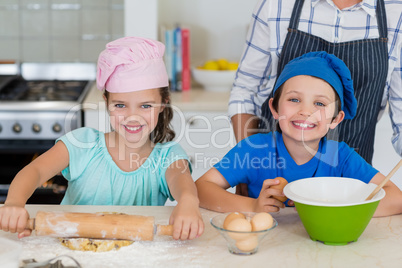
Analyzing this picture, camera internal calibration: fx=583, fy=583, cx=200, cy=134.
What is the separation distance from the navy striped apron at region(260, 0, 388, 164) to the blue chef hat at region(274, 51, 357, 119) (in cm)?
18

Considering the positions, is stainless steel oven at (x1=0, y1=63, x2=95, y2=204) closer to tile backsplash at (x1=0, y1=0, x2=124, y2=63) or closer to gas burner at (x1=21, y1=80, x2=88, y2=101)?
gas burner at (x1=21, y1=80, x2=88, y2=101)

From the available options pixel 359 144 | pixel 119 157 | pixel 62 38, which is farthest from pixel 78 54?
pixel 359 144

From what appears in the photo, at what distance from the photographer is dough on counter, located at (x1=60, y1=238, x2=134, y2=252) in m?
1.14

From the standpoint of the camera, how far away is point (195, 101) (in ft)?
8.75

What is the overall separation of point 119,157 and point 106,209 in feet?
1.00

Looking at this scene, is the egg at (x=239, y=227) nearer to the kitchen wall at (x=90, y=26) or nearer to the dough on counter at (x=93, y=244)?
the dough on counter at (x=93, y=244)

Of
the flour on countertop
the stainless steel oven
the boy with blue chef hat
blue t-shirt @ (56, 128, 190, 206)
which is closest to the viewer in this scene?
the flour on countertop

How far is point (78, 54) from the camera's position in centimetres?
319

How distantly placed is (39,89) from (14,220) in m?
1.84

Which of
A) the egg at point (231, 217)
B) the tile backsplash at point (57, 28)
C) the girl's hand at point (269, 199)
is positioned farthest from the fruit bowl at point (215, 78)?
the egg at point (231, 217)

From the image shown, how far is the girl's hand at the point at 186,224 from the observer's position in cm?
118

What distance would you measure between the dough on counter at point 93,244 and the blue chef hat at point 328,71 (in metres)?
0.66

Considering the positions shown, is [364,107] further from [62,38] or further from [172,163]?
[62,38]

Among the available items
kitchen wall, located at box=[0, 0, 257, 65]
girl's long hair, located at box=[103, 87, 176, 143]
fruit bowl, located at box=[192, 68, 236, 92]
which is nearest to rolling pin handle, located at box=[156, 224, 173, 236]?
girl's long hair, located at box=[103, 87, 176, 143]
